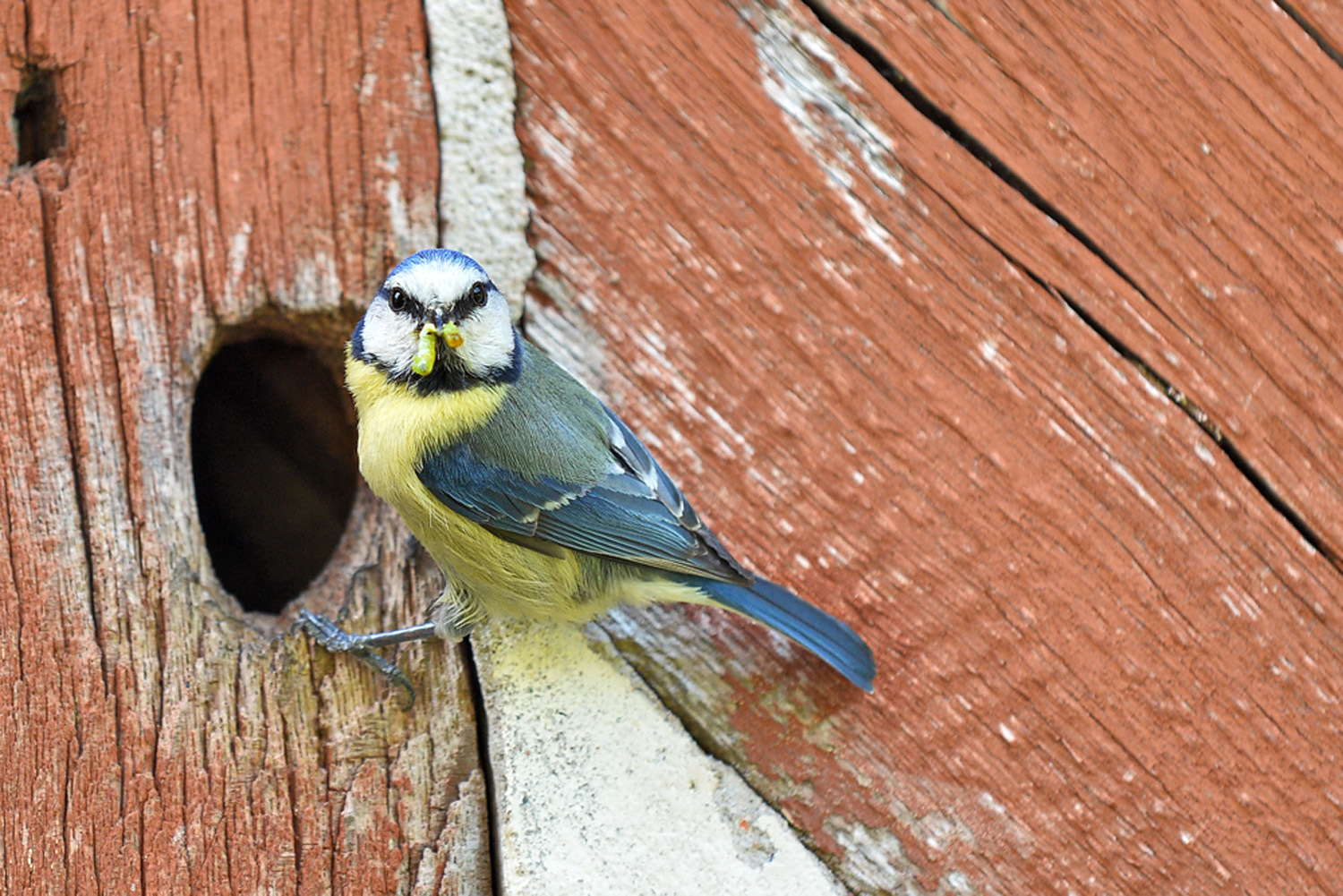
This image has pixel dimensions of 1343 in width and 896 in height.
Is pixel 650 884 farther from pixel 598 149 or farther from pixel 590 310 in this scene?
pixel 598 149

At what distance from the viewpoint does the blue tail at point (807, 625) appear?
1696 millimetres

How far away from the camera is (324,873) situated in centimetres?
170

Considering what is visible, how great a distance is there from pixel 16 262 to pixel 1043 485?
1689 mm

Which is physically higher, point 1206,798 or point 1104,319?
point 1104,319

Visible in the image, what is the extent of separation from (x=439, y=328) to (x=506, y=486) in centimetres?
32

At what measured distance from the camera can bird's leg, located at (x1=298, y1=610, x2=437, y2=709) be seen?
1.79 meters

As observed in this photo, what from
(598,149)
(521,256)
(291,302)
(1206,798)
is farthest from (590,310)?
(1206,798)

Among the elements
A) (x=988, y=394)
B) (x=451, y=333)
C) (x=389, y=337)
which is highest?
(x=988, y=394)

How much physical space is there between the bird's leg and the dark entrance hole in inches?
35.9

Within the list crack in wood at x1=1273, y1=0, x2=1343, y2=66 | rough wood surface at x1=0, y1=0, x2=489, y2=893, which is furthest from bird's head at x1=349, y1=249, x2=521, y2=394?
crack in wood at x1=1273, y1=0, x2=1343, y2=66

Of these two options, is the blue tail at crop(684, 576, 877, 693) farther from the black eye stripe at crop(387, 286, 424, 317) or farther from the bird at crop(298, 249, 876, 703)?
the black eye stripe at crop(387, 286, 424, 317)

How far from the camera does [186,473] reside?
1.88 m

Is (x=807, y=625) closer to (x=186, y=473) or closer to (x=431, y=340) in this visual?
(x=431, y=340)

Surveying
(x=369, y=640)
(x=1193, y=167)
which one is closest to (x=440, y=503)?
(x=369, y=640)
